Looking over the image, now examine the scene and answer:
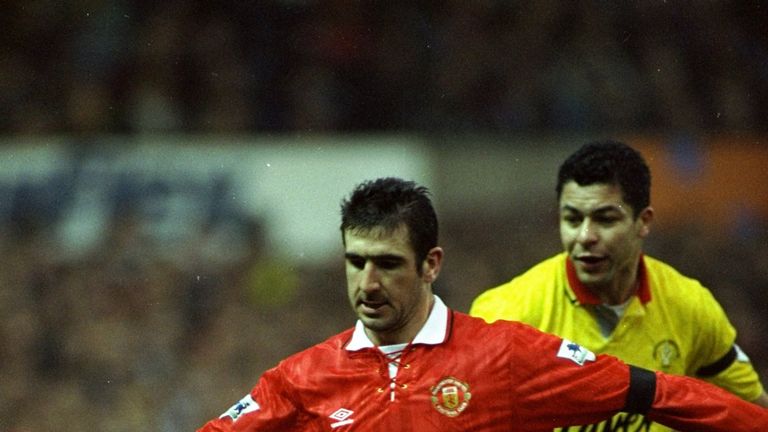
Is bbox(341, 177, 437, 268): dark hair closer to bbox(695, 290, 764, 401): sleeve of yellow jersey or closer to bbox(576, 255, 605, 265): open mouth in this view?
bbox(576, 255, 605, 265): open mouth

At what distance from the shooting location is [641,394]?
4176 mm

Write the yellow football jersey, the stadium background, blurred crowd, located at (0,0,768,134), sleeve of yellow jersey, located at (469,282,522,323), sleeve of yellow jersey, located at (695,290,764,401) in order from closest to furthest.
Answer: sleeve of yellow jersey, located at (469,282,522,323), the yellow football jersey, sleeve of yellow jersey, located at (695,290,764,401), the stadium background, blurred crowd, located at (0,0,768,134)

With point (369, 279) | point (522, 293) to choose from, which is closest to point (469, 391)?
point (369, 279)

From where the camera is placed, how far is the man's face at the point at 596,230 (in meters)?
4.97

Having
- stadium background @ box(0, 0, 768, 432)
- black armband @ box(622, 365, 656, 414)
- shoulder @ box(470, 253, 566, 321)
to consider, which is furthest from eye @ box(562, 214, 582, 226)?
stadium background @ box(0, 0, 768, 432)

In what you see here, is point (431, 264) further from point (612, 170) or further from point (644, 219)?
point (644, 219)

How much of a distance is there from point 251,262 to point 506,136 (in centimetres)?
236

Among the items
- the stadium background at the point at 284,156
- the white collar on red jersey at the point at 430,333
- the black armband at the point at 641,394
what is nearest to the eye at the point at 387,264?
the white collar on red jersey at the point at 430,333

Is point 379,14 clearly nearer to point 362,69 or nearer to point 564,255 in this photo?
point 362,69

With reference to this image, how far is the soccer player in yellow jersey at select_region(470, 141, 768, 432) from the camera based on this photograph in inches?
197

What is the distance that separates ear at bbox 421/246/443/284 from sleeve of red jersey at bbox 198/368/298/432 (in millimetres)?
551

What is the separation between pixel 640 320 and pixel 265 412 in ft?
5.22

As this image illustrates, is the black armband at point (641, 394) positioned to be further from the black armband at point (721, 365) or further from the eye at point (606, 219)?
the black armband at point (721, 365)

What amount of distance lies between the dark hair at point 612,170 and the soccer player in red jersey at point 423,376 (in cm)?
91
